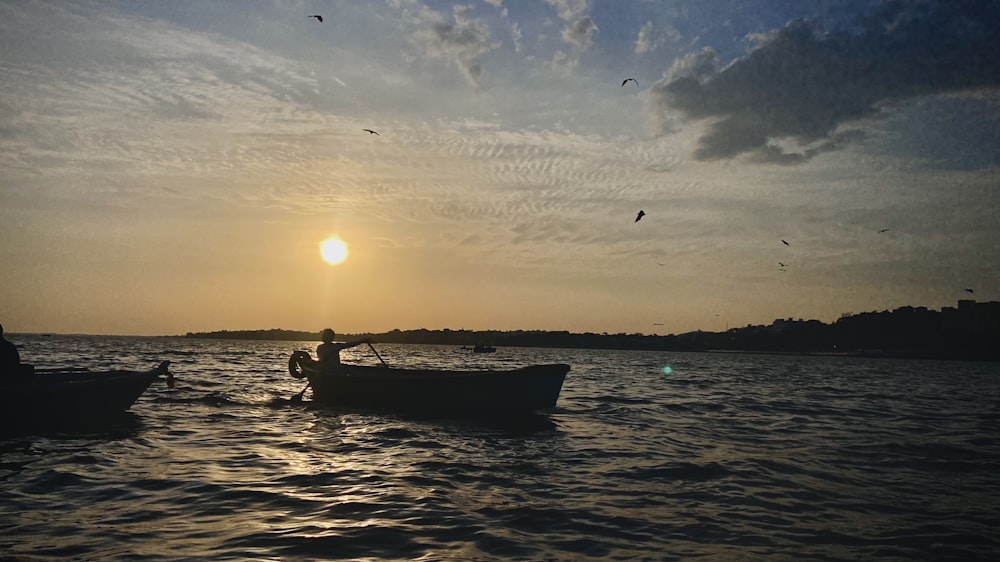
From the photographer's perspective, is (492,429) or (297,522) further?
(492,429)

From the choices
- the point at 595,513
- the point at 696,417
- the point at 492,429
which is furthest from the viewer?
the point at 696,417

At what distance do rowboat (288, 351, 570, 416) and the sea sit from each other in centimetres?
67

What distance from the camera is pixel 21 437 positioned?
16.7 meters

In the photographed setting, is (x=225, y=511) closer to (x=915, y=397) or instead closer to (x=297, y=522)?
(x=297, y=522)

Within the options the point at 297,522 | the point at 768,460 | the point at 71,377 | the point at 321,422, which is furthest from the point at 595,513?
the point at 71,377

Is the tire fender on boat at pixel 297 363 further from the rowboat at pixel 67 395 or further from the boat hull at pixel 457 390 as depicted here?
the rowboat at pixel 67 395

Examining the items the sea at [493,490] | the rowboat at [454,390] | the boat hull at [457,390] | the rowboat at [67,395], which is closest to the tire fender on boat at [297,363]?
the rowboat at [454,390]

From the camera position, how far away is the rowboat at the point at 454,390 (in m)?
21.0

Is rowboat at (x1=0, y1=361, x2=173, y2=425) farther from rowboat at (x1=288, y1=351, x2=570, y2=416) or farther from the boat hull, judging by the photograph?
the boat hull

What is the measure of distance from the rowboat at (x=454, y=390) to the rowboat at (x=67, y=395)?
6497 millimetres

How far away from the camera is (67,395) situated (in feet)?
58.0

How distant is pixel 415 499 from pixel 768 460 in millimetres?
8709

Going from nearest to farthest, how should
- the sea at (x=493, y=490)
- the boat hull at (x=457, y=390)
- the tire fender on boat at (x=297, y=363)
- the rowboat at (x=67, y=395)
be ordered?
the sea at (x=493, y=490)
the rowboat at (x=67, y=395)
the boat hull at (x=457, y=390)
the tire fender on boat at (x=297, y=363)

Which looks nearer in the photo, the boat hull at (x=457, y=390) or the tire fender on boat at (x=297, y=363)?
the boat hull at (x=457, y=390)
